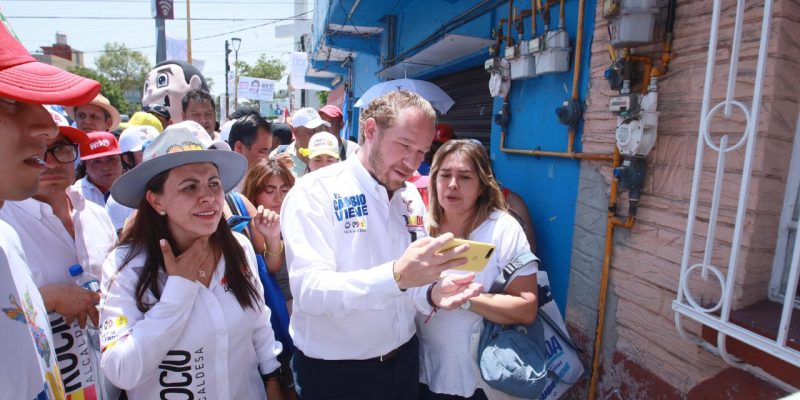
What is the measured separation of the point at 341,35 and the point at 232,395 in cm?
→ 816

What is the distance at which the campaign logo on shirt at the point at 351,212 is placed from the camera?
1845 millimetres

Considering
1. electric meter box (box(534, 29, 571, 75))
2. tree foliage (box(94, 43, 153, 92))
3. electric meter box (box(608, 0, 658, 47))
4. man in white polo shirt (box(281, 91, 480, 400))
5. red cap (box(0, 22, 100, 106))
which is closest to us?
red cap (box(0, 22, 100, 106))

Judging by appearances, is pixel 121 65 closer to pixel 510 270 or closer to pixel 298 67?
pixel 298 67

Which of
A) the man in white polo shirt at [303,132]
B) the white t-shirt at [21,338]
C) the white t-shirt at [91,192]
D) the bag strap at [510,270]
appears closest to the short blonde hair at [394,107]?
the bag strap at [510,270]

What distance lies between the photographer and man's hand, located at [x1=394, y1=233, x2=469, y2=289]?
4.86 ft

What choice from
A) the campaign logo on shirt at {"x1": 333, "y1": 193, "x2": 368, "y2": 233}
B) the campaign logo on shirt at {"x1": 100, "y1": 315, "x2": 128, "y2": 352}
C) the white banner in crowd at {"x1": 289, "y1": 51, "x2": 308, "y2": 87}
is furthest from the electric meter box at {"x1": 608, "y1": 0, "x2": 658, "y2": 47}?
the white banner in crowd at {"x1": 289, "y1": 51, "x2": 308, "y2": 87}

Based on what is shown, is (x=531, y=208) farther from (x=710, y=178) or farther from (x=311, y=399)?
(x=311, y=399)

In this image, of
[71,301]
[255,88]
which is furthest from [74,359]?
[255,88]

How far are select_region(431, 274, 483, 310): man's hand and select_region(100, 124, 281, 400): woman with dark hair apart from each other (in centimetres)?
80

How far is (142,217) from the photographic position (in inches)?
70.6

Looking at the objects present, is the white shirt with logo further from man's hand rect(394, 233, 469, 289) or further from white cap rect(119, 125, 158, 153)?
white cap rect(119, 125, 158, 153)

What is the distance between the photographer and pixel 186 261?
67.1 inches

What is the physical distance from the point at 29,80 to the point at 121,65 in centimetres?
5504

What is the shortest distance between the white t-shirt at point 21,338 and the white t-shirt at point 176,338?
1.00 feet
